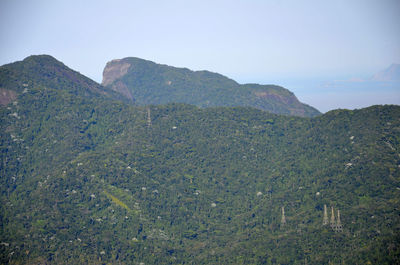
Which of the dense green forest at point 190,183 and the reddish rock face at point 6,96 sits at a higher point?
the reddish rock face at point 6,96

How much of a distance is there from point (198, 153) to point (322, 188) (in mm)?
45533

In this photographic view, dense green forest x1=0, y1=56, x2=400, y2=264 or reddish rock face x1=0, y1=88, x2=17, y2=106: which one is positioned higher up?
reddish rock face x1=0, y1=88, x2=17, y2=106

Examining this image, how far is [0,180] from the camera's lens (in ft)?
482

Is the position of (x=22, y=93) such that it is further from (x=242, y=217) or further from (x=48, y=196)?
(x=242, y=217)

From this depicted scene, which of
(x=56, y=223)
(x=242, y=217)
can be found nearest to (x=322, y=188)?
(x=242, y=217)

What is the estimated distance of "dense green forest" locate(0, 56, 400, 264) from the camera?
111875 millimetres

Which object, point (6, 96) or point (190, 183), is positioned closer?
point (190, 183)

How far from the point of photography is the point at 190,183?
148125 mm

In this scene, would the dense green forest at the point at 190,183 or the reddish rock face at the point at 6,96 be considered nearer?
the dense green forest at the point at 190,183

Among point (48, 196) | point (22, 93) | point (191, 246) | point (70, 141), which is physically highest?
point (22, 93)

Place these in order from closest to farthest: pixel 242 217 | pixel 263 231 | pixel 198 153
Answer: pixel 263 231 < pixel 242 217 < pixel 198 153

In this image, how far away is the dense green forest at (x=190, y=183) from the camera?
367 feet

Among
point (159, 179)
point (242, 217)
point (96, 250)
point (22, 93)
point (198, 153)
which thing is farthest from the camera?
point (22, 93)

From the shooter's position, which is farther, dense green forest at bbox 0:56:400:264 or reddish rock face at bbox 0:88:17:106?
reddish rock face at bbox 0:88:17:106
